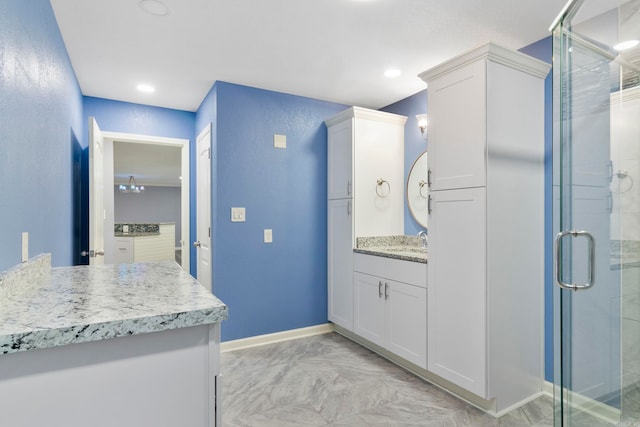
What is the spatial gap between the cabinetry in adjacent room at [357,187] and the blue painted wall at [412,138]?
48 millimetres

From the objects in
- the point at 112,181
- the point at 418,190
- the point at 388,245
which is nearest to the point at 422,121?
the point at 418,190

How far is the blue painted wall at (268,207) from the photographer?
3043 mm

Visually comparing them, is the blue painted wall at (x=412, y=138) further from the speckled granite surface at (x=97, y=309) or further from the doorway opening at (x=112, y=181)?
the speckled granite surface at (x=97, y=309)

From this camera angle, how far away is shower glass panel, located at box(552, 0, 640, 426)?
1.31m

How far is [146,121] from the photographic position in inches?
142

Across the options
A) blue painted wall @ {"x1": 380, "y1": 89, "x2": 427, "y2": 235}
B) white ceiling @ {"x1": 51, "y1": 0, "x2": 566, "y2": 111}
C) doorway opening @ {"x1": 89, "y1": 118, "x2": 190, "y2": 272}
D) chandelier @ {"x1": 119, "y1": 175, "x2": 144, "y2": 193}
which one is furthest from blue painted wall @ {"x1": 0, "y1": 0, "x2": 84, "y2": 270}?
chandelier @ {"x1": 119, "y1": 175, "x2": 144, "y2": 193}

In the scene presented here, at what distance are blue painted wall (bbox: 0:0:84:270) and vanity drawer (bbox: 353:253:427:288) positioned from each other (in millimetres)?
2143

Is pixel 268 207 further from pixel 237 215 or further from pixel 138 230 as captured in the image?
pixel 138 230

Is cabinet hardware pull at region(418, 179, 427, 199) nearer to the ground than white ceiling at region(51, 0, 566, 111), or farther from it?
nearer to the ground

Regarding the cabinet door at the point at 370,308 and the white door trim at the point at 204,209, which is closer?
the cabinet door at the point at 370,308

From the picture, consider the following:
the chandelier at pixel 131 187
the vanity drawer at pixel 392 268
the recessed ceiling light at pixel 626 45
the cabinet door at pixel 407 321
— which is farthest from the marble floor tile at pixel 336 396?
the chandelier at pixel 131 187

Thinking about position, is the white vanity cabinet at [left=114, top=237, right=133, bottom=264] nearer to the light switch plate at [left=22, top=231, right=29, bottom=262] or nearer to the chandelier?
the chandelier

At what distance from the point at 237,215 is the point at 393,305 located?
1499 millimetres

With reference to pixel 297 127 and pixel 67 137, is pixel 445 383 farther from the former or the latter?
pixel 67 137
